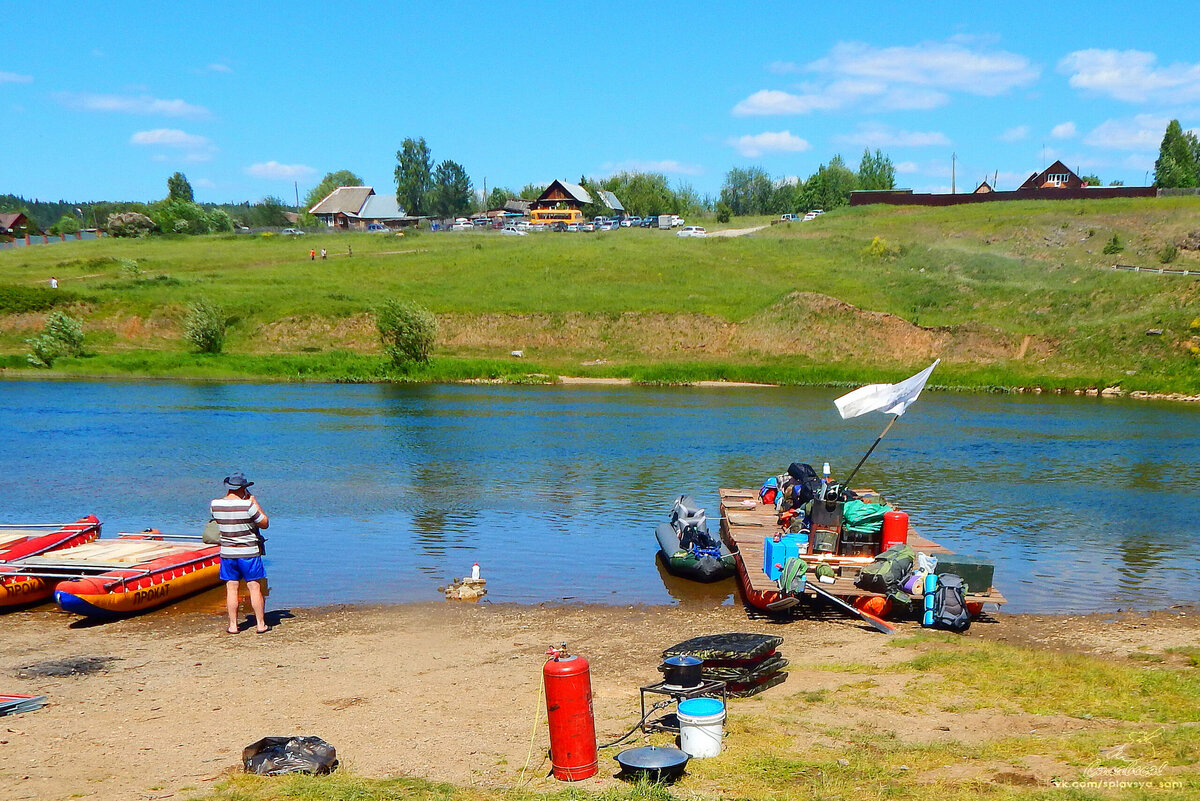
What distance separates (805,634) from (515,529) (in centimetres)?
953

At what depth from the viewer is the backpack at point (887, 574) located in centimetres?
1556

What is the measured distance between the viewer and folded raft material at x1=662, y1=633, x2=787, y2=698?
11555mm

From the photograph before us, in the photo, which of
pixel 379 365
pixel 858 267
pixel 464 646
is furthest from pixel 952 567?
pixel 858 267

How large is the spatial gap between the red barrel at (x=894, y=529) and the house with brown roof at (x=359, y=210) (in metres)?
133

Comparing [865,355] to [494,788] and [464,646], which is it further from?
[494,788]

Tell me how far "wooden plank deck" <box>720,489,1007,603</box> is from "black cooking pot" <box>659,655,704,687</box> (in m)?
5.01

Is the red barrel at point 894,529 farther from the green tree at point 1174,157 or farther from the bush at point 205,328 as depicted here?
the green tree at point 1174,157

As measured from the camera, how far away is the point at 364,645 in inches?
563

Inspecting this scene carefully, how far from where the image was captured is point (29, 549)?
17766 mm

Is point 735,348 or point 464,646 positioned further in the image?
point 735,348

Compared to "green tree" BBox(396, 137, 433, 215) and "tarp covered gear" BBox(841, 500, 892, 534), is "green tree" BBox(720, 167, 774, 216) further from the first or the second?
"tarp covered gear" BBox(841, 500, 892, 534)

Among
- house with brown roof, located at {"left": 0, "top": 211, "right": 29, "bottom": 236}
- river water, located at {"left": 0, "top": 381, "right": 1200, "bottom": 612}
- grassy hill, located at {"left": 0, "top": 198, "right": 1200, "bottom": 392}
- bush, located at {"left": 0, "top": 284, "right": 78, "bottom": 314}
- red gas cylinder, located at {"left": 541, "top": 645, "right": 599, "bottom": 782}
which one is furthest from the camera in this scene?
house with brown roof, located at {"left": 0, "top": 211, "right": 29, "bottom": 236}

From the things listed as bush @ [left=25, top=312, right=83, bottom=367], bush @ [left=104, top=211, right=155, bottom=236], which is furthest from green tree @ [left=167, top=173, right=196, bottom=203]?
bush @ [left=25, top=312, right=83, bottom=367]

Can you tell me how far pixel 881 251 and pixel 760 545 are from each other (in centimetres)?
7464
